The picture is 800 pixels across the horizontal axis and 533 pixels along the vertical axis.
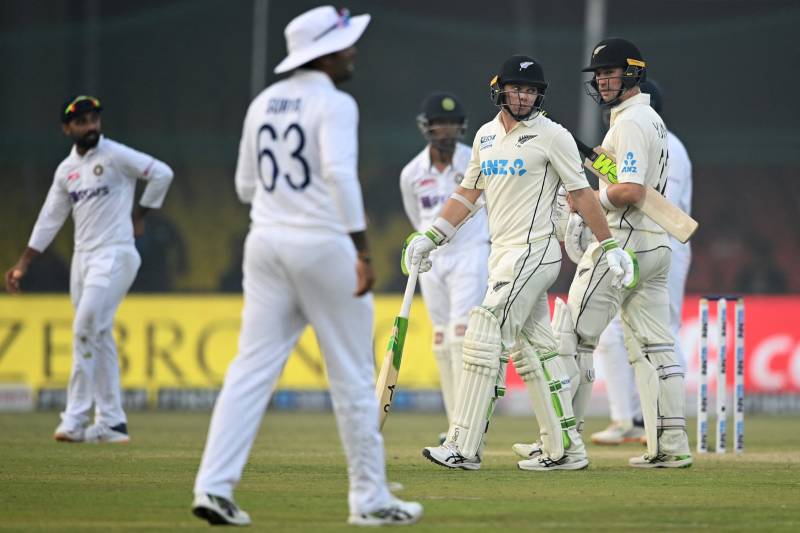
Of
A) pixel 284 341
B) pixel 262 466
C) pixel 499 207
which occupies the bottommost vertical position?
pixel 262 466

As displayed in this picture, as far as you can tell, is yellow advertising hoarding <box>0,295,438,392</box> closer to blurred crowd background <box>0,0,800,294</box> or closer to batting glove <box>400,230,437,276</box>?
blurred crowd background <box>0,0,800,294</box>

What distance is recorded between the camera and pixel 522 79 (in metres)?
8.48

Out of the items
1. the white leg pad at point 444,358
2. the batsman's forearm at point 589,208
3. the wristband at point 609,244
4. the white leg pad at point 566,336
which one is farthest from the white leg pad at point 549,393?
the white leg pad at point 444,358

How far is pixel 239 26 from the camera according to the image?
21188 mm

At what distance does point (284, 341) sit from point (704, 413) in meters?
4.85

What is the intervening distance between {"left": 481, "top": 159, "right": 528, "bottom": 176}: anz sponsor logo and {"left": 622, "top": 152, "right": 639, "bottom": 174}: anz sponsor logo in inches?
28.5

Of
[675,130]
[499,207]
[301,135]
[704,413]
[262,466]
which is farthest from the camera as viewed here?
[675,130]

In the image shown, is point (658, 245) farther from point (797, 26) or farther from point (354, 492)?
point (797, 26)

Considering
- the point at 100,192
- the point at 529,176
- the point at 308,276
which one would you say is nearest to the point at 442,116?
the point at 100,192

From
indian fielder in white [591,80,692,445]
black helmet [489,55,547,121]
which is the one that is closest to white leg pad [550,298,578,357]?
black helmet [489,55,547,121]

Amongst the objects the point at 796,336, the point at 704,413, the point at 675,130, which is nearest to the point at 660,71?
the point at 675,130

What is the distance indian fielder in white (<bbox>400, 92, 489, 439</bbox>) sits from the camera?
36.8ft

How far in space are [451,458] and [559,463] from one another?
648mm

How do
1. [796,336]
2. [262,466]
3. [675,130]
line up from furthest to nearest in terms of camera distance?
1. [675,130]
2. [796,336]
3. [262,466]
